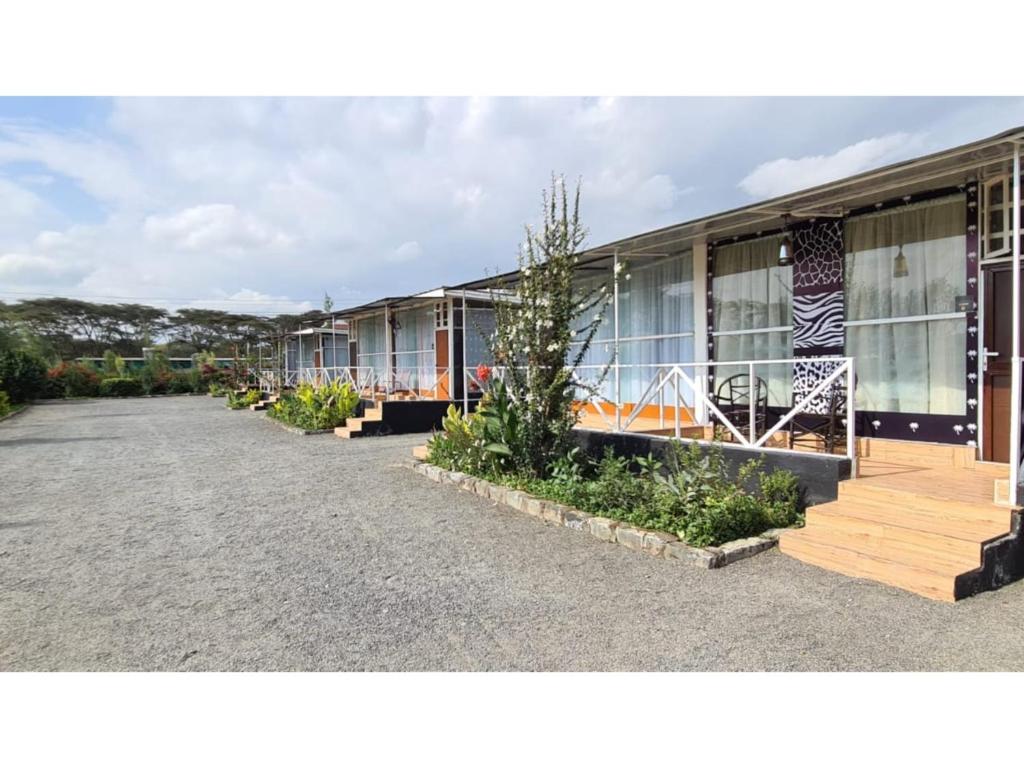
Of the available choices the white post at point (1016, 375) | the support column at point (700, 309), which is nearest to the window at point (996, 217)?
the white post at point (1016, 375)

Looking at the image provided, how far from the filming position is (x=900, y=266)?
5.72 m

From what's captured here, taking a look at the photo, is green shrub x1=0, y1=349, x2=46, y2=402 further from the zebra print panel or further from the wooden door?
the zebra print panel

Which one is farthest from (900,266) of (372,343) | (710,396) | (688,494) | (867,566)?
(372,343)

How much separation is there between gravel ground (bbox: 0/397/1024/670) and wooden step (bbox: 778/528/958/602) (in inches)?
4.3

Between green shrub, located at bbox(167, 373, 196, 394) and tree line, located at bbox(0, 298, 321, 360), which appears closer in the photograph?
green shrub, located at bbox(167, 373, 196, 394)

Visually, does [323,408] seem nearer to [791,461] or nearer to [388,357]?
[388,357]

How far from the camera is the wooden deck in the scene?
3.46 m

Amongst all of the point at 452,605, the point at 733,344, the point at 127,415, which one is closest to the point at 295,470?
the point at 452,605

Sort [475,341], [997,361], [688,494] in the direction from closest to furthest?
[688,494] < [997,361] < [475,341]

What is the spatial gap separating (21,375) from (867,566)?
29745 millimetres

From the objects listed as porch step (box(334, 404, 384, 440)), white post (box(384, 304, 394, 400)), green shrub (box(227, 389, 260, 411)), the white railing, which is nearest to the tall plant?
the white railing

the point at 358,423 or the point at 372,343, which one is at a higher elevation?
the point at 372,343

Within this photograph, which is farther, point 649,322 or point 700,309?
point 649,322

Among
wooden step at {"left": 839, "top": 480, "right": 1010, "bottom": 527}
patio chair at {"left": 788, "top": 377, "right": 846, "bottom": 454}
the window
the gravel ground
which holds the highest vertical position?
the window
